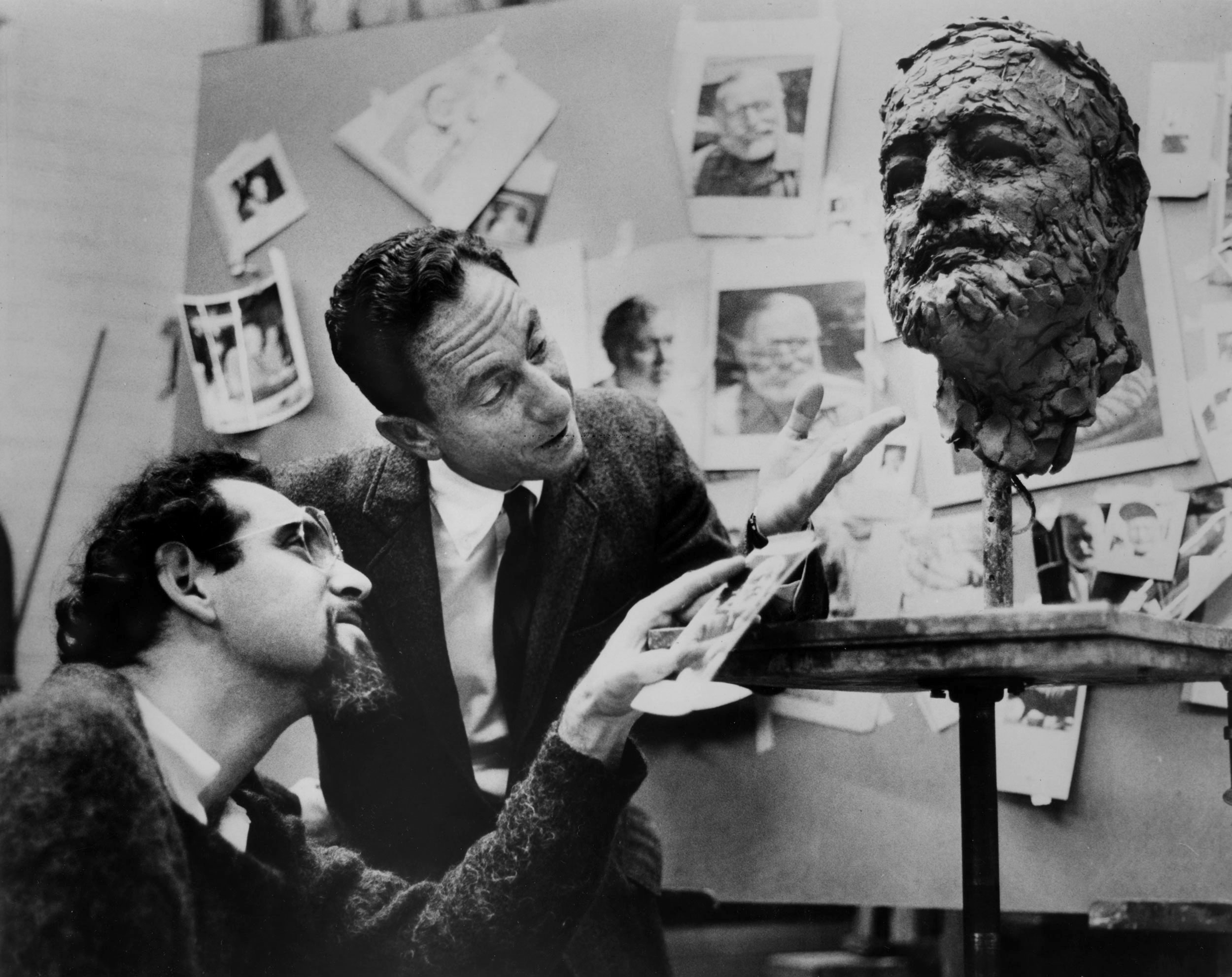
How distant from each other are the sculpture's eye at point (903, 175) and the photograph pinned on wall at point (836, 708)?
0.72 metres

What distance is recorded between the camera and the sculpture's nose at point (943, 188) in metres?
1.48

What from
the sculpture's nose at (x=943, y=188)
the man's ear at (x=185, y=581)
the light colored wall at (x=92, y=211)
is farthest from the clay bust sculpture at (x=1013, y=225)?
the light colored wall at (x=92, y=211)

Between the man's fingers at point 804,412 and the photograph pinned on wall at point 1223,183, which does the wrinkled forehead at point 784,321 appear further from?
the photograph pinned on wall at point 1223,183

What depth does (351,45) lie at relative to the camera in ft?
7.43

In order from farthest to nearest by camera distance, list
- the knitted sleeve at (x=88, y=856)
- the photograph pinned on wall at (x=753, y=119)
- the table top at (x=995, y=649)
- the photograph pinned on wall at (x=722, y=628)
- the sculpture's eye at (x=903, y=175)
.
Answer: the photograph pinned on wall at (x=753, y=119), the knitted sleeve at (x=88, y=856), the sculpture's eye at (x=903, y=175), the photograph pinned on wall at (x=722, y=628), the table top at (x=995, y=649)

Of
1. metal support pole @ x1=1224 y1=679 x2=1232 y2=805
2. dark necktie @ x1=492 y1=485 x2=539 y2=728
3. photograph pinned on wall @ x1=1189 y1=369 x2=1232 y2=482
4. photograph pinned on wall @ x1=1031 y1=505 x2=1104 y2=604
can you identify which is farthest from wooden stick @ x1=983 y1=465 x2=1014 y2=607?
dark necktie @ x1=492 y1=485 x2=539 y2=728

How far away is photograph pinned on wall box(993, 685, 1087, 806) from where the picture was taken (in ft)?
6.17

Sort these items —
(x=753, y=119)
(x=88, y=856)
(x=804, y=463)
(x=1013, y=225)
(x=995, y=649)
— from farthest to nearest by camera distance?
(x=753, y=119) → (x=88, y=856) → (x=804, y=463) → (x=1013, y=225) → (x=995, y=649)

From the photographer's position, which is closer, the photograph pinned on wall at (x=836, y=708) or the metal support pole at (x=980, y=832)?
the metal support pole at (x=980, y=832)

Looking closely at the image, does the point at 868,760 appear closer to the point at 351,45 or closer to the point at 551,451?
the point at 551,451

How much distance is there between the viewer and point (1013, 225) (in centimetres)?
147

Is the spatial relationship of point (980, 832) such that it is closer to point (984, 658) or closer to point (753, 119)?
point (984, 658)

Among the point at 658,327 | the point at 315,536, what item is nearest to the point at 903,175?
the point at 658,327

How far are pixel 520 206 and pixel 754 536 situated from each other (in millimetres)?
804
